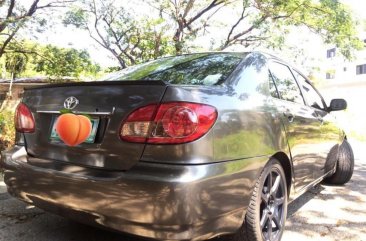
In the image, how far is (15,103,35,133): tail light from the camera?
2679mm

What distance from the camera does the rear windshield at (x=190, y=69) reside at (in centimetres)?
270

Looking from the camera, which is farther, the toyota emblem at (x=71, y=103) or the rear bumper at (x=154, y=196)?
the toyota emblem at (x=71, y=103)

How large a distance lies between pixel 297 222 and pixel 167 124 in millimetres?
2095

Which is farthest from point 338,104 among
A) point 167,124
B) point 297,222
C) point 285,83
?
point 167,124

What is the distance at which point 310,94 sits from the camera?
4121mm

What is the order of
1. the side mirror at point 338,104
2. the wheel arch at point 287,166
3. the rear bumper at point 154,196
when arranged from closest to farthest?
the rear bumper at point 154,196
the wheel arch at point 287,166
the side mirror at point 338,104

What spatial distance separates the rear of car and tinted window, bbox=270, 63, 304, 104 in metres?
0.72

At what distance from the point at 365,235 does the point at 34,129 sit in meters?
2.82

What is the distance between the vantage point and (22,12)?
11984 millimetres

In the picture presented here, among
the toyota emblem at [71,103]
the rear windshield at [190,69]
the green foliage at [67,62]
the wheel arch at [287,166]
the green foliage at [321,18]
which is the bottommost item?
the wheel arch at [287,166]

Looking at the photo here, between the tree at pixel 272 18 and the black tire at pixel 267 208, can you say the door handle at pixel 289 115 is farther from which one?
the tree at pixel 272 18

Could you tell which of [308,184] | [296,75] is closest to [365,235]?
[308,184]

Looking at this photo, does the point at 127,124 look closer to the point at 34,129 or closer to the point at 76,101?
the point at 76,101

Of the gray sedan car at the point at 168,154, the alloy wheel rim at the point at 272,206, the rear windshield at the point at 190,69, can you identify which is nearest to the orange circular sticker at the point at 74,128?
the gray sedan car at the point at 168,154
